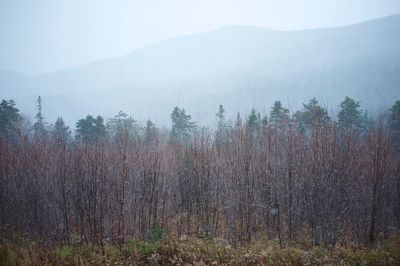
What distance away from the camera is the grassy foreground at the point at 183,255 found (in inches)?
358

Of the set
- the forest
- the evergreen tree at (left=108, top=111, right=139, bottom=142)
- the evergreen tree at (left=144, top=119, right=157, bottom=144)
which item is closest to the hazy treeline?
the forest

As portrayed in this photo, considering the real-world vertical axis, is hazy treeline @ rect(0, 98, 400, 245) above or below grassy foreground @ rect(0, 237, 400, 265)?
above

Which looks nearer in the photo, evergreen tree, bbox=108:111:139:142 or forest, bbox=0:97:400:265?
forest, bbox=0:97:400:265

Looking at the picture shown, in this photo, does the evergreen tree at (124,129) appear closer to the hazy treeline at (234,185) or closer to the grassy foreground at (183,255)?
the hazy treeline at (234,185)

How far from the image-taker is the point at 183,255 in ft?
31.3

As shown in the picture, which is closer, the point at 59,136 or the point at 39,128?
the point at 59,136

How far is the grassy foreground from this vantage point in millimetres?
9102

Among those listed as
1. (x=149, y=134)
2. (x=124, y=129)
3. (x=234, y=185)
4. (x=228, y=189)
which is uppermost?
(x=124, y=129)

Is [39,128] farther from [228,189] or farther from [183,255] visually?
[183,255]

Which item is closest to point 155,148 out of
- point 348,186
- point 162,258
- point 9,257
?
point 162,258

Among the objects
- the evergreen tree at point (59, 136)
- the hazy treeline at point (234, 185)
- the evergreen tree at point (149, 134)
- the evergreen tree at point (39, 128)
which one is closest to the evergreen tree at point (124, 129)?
the hazy treeline at point (234, 185)

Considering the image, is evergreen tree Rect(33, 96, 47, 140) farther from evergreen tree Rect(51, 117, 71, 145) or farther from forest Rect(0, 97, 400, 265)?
evergreen tree Rect(51, 117, 71, 145)

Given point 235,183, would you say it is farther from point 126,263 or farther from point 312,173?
point 126,263

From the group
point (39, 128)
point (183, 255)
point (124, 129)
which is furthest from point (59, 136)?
point (183, 255)
